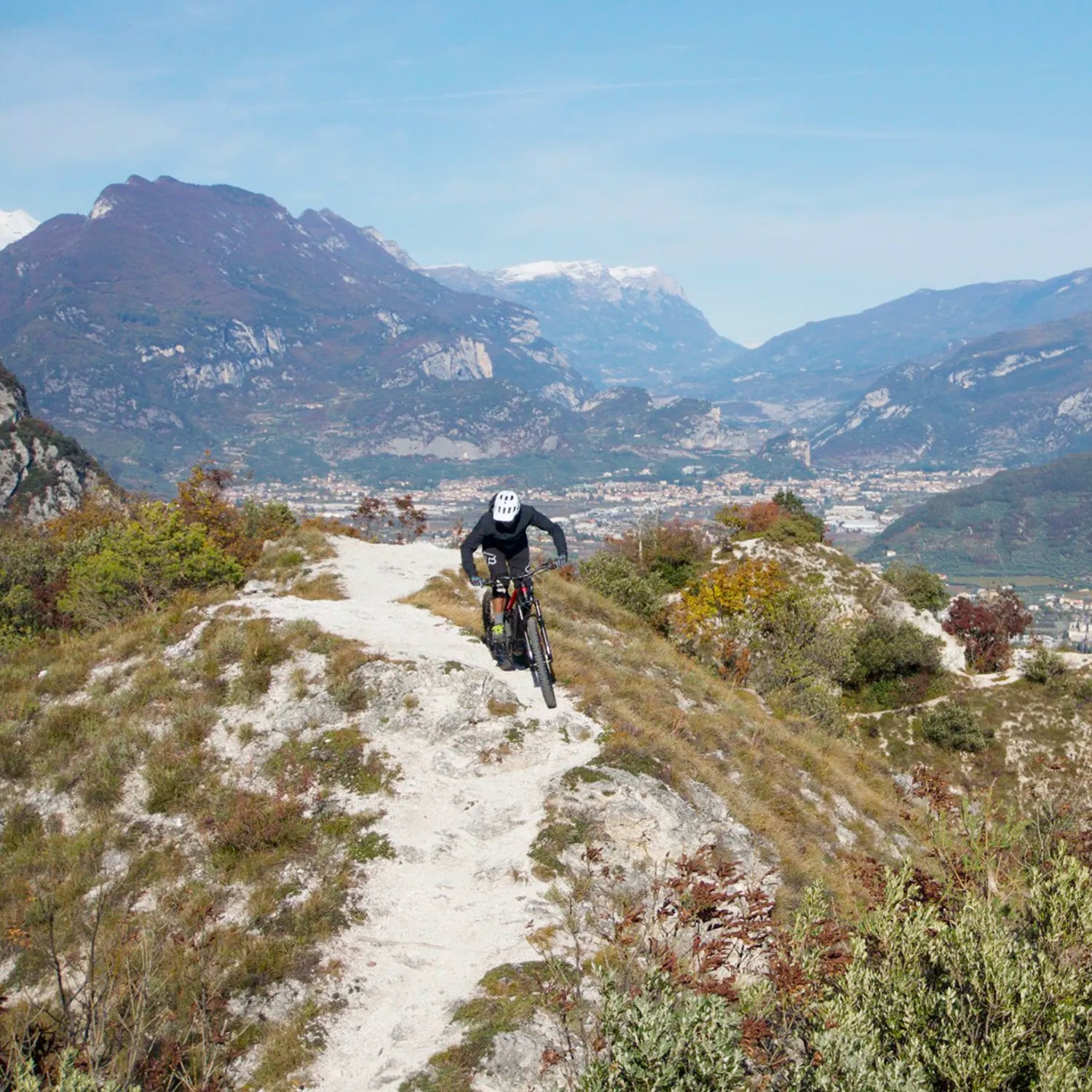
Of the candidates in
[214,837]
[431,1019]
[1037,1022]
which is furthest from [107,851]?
[1037,1022]

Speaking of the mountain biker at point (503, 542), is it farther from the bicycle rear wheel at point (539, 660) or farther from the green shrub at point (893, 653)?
the green shrub at point (893, 653)

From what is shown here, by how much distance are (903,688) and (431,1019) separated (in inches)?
1602

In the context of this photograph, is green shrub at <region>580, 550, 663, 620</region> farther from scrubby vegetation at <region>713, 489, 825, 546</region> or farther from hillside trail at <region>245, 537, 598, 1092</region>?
scrubby vegetation at <region>713, 489, 825, 546</region>

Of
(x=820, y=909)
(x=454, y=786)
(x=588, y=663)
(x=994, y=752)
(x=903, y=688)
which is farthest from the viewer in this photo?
(x=903, y=688)

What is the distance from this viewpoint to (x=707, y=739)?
13.7m

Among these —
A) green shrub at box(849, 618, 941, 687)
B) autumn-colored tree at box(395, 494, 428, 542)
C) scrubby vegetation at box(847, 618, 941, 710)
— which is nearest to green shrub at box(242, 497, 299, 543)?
autumn-colored tree at box(395, 494, 428, 542)

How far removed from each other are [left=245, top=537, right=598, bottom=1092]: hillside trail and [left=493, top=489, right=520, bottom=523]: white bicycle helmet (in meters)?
2.94

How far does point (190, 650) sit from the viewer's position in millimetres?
13516

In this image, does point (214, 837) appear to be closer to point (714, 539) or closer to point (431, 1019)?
point (431, 1019)

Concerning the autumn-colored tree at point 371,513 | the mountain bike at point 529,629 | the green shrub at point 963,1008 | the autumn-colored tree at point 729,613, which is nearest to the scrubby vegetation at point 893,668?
the autumn-colored tree at point 729,613

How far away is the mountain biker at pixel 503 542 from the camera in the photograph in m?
11.9

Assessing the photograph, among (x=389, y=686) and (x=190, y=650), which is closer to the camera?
(x=389, y=686)

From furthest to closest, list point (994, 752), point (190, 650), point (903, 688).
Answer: point (903, 688)
point (994, 752)
point (190, 650)

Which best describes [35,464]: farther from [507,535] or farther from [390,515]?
[507,535]
